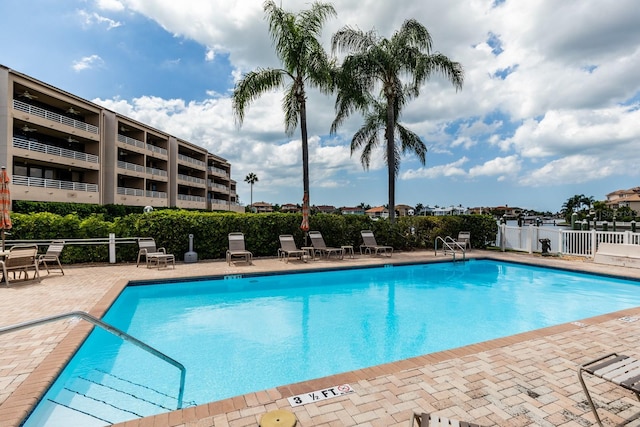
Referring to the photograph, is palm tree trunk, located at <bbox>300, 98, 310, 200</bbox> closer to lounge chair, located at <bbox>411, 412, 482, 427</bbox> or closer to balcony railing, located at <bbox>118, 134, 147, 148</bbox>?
lounge chair, located at <bbox>411, 412, 482, 427</bbox>

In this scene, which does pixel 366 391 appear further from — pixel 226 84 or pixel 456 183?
pixel 456 183

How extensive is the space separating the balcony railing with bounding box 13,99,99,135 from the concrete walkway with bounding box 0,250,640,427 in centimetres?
2386

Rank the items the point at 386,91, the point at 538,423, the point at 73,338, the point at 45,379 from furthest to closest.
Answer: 1. the point at 386,91
2. the point at 73,338
3. the point at 45,379
4. the point at 538,423

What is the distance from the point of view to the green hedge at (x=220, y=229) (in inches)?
445

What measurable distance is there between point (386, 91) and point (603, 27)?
8.68 m

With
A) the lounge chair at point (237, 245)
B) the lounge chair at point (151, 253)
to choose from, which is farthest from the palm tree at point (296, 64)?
the lounge chair at point (151, 253)

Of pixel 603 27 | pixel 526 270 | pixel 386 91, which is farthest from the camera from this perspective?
pixel 386 91

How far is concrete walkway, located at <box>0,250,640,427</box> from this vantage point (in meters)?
2.85

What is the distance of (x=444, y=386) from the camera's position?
3.37m

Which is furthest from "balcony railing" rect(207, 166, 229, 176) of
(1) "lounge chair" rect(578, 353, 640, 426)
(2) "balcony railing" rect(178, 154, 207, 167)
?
(1) "lounge chair" rect(578, 353, 640, 426)

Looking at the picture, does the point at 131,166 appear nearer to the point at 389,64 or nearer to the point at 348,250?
the point at 348,250

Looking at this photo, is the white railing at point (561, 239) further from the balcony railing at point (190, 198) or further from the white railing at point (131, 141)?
the balcony railing at point (190, 198)

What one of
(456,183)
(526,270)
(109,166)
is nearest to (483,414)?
(526,270)

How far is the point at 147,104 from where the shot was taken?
72.9 feet
